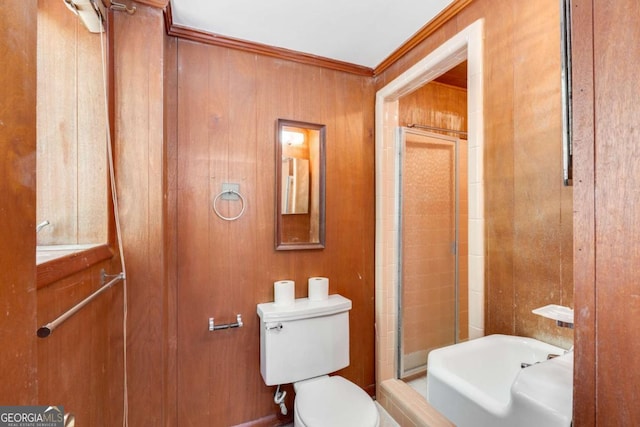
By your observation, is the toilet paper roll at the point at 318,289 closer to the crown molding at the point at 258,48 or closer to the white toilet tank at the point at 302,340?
the white toilet tank at the point at 302,340

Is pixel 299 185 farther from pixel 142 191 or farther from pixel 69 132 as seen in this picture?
pixel 69 132

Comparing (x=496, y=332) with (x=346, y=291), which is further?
(x=346, y=291)

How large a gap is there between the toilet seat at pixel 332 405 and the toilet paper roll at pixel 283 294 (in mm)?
421

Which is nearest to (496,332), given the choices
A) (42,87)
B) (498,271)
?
(498,271)

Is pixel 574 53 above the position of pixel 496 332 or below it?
above

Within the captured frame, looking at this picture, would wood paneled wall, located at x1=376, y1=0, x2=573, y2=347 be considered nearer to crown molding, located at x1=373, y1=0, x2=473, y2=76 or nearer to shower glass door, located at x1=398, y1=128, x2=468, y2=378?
crown molding, located at x1=373, y1=0, x2=473, y2=76

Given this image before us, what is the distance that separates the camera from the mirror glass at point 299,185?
173 cm

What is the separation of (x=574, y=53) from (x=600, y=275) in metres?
0.32

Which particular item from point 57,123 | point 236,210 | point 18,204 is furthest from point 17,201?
point 236,210

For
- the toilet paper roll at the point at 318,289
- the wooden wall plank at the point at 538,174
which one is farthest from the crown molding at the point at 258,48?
the toilet paper roll at the point at 318,289

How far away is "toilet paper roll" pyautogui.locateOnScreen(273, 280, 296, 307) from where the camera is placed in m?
1.64

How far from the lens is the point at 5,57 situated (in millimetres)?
392

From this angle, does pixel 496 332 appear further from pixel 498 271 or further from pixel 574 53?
pixel 574 53

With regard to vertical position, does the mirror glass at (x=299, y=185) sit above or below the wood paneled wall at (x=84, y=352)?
above
